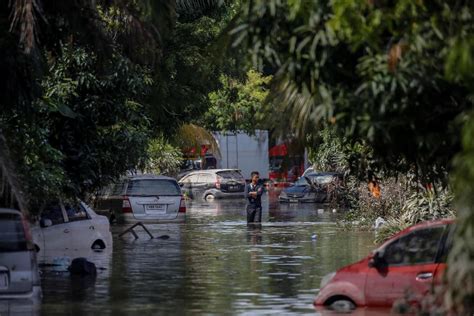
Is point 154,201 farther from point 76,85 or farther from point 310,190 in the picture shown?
point 310,190

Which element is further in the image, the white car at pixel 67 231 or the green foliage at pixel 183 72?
the green foliage at pixel 183 72

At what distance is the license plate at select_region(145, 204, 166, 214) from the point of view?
1383 inches

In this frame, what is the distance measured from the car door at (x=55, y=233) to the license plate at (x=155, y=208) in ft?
33.0

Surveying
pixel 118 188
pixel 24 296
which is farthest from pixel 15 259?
pixel 118 188

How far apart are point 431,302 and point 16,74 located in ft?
30.9

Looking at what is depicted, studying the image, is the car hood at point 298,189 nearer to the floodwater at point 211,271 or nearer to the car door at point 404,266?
the floodwater at point 211,271

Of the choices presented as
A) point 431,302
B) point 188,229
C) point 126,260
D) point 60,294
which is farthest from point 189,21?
point 431,302

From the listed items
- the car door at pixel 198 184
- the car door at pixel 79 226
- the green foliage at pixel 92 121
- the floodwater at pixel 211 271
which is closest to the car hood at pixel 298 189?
the car door at pixel 198 184

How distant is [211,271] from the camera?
75.5ft

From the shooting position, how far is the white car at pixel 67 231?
2435cm

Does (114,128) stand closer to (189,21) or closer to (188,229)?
(188,229)

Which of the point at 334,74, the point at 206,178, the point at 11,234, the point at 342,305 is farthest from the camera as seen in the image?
the point at 206,178

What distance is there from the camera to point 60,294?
19.3m

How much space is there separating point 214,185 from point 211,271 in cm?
3903
